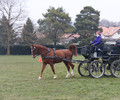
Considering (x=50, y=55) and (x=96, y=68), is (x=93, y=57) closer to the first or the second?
(x=96, y=68)

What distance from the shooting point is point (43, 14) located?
53.1m

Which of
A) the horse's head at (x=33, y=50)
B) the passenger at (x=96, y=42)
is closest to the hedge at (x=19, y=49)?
the horse's head at (x=33, y=50)

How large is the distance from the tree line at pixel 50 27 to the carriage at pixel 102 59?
36952 millimetres

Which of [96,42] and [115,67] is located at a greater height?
[96,42]

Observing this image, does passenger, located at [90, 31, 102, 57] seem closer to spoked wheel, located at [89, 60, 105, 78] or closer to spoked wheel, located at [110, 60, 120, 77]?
spoked wheel, located at [89, 60, 105, 78]

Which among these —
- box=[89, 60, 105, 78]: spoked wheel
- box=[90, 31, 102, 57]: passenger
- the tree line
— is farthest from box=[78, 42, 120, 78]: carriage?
the tree line

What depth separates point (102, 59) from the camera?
1012 cm

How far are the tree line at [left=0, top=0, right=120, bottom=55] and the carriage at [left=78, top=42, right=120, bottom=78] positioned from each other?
36952mm

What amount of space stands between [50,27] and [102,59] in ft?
132

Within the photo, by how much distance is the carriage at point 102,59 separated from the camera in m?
9.85

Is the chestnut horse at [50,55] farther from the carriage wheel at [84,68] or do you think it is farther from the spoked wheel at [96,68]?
the spoked wheel at [96,68]

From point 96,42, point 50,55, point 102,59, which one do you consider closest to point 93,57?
point 102,59

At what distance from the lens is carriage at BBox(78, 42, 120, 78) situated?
9.85 meters

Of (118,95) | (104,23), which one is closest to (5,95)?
(118,95)
